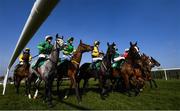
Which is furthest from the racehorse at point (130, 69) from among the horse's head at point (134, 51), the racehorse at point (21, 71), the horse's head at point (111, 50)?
the racehorse at point (21, 71)

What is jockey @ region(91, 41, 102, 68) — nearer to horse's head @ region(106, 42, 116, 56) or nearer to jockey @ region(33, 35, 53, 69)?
horse's head @ region(106, 42, 116, 56)

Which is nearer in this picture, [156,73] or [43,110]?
[43,110]

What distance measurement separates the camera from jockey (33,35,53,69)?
444 inches

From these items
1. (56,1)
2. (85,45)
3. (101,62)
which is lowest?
(56,1)

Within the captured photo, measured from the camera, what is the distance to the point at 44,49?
11.3 m

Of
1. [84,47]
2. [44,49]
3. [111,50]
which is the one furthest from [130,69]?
[44,49]

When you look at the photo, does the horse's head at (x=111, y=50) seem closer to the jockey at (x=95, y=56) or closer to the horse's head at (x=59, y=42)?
the jockey at (x=95, y=56)

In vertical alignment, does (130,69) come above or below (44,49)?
below

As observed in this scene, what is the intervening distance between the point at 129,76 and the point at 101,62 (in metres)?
1.91

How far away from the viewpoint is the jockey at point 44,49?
1129 cm

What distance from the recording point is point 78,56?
1180cm

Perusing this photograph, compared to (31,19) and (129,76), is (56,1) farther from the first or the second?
(129,76)

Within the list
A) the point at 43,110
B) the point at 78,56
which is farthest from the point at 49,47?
the point at 43,110

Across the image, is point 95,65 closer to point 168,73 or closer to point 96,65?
point 96,65
